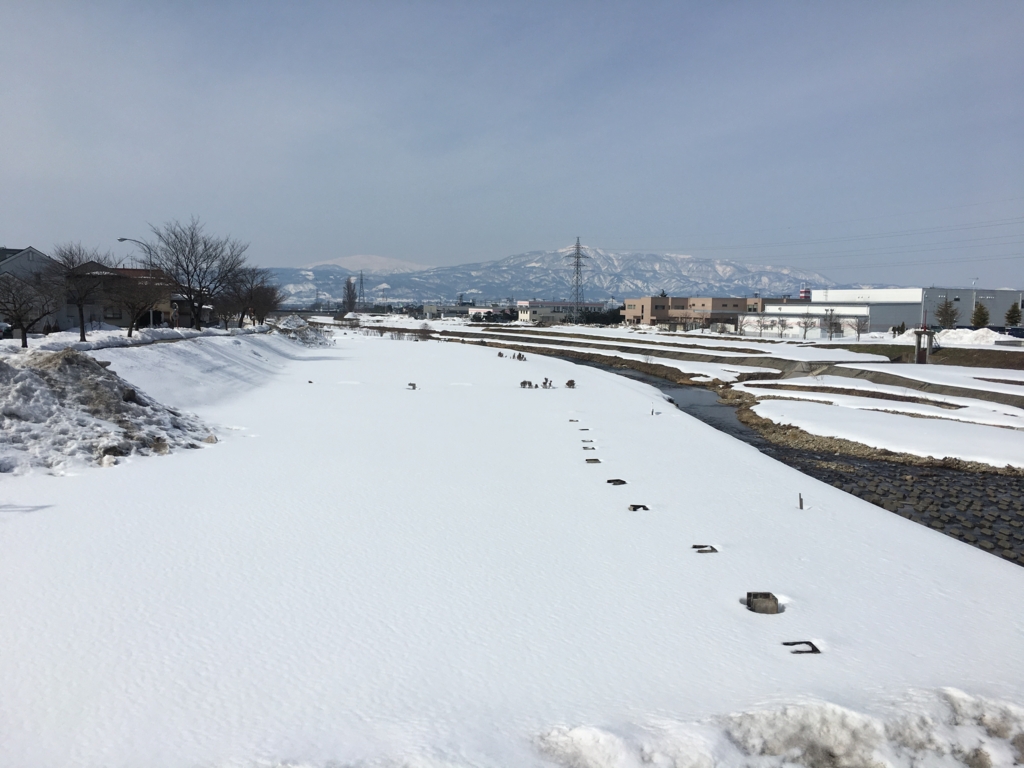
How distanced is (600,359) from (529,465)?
143 ft

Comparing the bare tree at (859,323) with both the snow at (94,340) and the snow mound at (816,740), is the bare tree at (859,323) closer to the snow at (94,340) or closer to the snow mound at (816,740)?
the snow at (94,340)

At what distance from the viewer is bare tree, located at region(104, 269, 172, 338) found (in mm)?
36812

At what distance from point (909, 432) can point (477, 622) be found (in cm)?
2018

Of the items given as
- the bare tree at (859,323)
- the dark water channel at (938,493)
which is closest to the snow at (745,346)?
the bare tree at (859,323)

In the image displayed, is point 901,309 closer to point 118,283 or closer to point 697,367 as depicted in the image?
point 697,367

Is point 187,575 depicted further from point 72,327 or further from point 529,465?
point 72,327

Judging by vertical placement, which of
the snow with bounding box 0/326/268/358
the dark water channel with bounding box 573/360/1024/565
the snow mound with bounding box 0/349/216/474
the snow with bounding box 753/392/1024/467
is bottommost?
the dark water channel with bounding box 573/360/1024/565

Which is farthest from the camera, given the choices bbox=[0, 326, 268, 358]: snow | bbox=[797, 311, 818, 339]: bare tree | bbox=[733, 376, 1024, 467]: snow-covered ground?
bbox=[797, 311, 818, 339]: bare tree

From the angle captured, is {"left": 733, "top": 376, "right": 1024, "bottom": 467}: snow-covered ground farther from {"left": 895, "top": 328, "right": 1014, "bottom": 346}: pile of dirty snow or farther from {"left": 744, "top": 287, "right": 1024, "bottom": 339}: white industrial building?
{"left": 744, "top": 287, "right": 1024, "bottom": 339}: white industrial building

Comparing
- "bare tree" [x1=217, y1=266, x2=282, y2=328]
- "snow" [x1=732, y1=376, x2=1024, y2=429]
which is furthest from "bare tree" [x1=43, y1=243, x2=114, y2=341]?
"snow" [x1=732, y1=376, x2=1024, y2=429]

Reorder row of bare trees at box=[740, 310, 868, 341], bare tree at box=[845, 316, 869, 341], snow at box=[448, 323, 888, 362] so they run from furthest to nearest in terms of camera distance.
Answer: bare tree at box=[845, 316, 869, 341] < row of bare trees at box=[740, 310, 868, 341] < snow at box=[448, 323, 888, 362]

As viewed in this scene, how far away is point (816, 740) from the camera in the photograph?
5.18 meters

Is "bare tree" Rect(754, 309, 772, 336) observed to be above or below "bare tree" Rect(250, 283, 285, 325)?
below

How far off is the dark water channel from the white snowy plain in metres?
2.18
